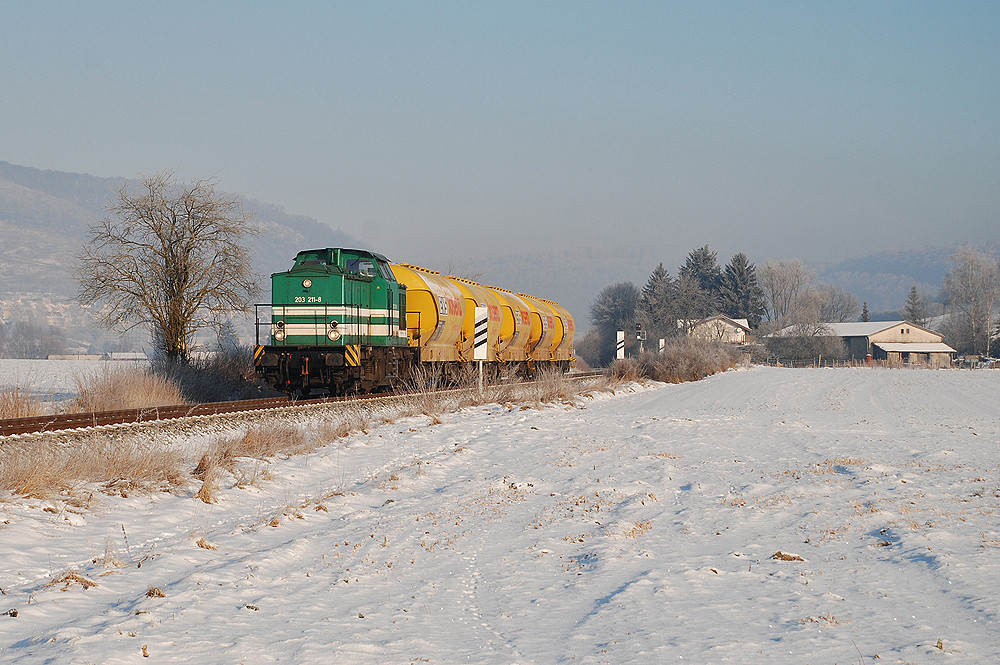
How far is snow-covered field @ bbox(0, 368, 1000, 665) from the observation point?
171 inches

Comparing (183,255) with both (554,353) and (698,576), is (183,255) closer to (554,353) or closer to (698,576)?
(554,353)

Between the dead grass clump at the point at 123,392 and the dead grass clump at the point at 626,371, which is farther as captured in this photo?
the dead grass clump at the point at 626,371

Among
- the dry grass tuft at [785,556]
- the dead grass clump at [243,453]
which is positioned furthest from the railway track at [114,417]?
the dry grass tuft at [785,556]

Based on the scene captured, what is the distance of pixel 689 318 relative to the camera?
273ft

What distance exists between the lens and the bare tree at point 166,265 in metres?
25.7

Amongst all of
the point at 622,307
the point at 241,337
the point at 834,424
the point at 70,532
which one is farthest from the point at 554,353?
the point at 622,307

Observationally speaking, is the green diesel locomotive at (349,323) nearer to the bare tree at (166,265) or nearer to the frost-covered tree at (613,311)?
the bare tree at (166,265)

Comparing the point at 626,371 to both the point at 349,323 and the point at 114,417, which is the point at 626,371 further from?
the point at 114,417

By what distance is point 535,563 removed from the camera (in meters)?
6.12

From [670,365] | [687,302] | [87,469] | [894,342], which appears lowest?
[87,469]

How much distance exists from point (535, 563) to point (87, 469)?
5.42m

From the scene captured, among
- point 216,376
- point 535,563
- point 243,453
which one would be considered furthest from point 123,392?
point 535,563

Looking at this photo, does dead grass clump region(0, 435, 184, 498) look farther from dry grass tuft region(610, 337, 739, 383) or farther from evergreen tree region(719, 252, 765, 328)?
evergreen tree region(719, 252, 765, 328)

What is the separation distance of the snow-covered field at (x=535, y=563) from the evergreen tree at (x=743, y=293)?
8915cm
